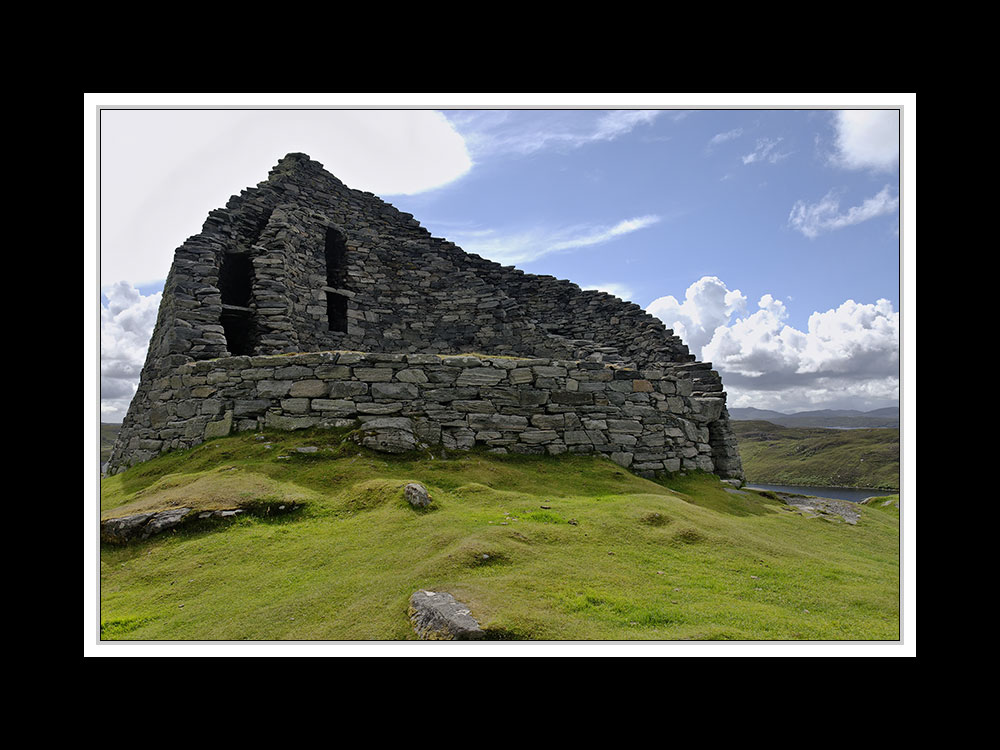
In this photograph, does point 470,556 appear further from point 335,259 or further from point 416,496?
point 335,259

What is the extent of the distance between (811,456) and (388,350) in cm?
1754

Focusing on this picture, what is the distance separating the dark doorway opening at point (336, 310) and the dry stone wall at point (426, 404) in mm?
7777

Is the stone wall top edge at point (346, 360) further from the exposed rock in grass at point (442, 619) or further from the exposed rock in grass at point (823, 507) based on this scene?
the exposed rock in grass at point (442, 619)

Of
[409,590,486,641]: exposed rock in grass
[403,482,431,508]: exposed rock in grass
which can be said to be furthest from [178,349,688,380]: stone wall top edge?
[409,590,486,641]: exposed rock in grass

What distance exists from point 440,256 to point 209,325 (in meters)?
10.2

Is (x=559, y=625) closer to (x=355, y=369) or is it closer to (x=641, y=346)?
(x=355, y=369)

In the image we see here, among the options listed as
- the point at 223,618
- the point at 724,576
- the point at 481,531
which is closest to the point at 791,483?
the point at 724,576

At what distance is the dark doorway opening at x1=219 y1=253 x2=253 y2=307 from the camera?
1775 centimetres

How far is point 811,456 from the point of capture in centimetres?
2019

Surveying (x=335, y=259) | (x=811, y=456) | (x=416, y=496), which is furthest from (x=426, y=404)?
(x=811, y=456)

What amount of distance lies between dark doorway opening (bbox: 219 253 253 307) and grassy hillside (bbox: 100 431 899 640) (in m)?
8.60

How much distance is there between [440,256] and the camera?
72.3 feet

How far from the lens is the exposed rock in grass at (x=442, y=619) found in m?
3.99

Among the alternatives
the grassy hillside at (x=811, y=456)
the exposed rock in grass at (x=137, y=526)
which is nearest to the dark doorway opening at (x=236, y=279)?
the exposed rock in grass at (x=137, y=526)
